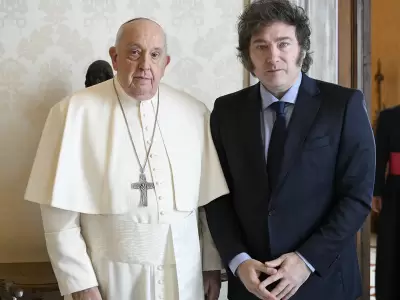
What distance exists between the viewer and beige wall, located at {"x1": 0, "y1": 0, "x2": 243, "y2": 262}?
7.84 feet

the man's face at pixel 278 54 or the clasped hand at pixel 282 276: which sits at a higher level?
the man's face at pixel 278 54

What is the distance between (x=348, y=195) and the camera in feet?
5.16

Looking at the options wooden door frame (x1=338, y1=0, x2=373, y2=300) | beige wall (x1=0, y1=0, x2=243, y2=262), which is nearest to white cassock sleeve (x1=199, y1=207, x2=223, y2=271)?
beige wall (x1=0, y1=0, x2=243, y2=262)

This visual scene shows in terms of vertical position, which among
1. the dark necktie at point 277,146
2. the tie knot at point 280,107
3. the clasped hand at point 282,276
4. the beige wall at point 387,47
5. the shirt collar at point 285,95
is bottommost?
the clasped hand at point 282,276

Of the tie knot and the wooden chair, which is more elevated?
the tie knot

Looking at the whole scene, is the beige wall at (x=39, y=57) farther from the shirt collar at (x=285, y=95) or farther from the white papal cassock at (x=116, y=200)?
the shirt collar at (x=285, y=95)

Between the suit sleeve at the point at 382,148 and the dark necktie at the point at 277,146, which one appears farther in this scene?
the suit sleeve at the point at 382,148

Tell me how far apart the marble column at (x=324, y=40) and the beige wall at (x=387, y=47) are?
120 inches

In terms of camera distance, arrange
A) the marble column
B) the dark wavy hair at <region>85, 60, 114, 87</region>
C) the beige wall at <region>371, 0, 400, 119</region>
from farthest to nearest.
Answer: the beige wall at <region>371, 0, 400, 119</region> → the marble column → the dark wavy hair at <region>85, 60, 114, 87</region>

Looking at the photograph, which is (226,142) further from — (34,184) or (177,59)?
(177,59)

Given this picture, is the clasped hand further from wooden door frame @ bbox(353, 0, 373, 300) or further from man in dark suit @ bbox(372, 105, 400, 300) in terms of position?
man in dark suit @ bbox(372, 105, 400, 300)

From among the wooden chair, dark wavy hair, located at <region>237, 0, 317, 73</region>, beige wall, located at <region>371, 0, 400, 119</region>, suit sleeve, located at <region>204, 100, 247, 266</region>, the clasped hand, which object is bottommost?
the wooden chair

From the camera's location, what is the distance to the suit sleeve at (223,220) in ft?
5.45

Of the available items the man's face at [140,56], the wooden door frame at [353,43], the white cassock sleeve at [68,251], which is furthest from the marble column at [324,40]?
the white cassock sleeve at [68,251]
